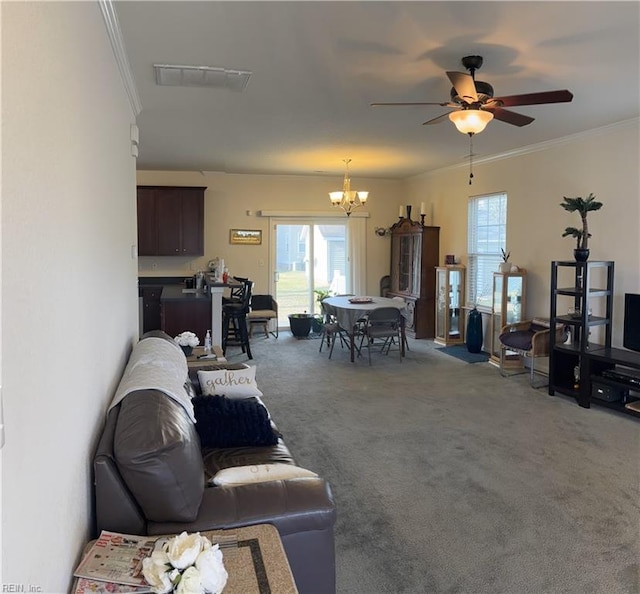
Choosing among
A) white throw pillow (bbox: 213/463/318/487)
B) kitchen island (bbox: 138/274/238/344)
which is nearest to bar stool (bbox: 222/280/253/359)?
kitchen island (bbox: 138/274/238/344)

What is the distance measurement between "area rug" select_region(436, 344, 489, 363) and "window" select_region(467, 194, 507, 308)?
671mm

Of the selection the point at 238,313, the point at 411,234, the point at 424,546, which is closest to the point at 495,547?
the point at 424,546

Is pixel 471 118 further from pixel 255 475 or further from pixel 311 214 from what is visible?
pixel 311 214

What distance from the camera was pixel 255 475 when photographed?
6.81 feet

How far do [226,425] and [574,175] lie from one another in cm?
467

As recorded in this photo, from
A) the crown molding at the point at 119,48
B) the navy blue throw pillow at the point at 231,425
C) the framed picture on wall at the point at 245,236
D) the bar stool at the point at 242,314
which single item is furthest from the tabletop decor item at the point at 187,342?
the framed picture on wall at the point at 245,236

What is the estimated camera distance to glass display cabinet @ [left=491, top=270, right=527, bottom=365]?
240 inches

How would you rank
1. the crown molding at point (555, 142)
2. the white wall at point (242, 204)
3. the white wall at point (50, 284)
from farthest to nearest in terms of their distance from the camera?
the white wall at point (242, 204) → the crown molding at point (555, 142) → the white wall at point (50, 284)

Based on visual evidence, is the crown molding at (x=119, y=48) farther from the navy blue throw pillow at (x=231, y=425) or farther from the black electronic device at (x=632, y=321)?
the black electronic device at (x=632, y=321)

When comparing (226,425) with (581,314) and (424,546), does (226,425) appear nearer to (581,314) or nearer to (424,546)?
(424,546)

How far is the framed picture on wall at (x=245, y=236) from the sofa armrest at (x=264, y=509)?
670cm

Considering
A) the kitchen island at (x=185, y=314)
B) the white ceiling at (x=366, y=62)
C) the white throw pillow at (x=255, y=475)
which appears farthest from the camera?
the kitchen island at (x=185, y=314)

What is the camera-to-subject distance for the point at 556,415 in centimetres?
446

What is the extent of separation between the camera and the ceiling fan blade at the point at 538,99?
293 cm
